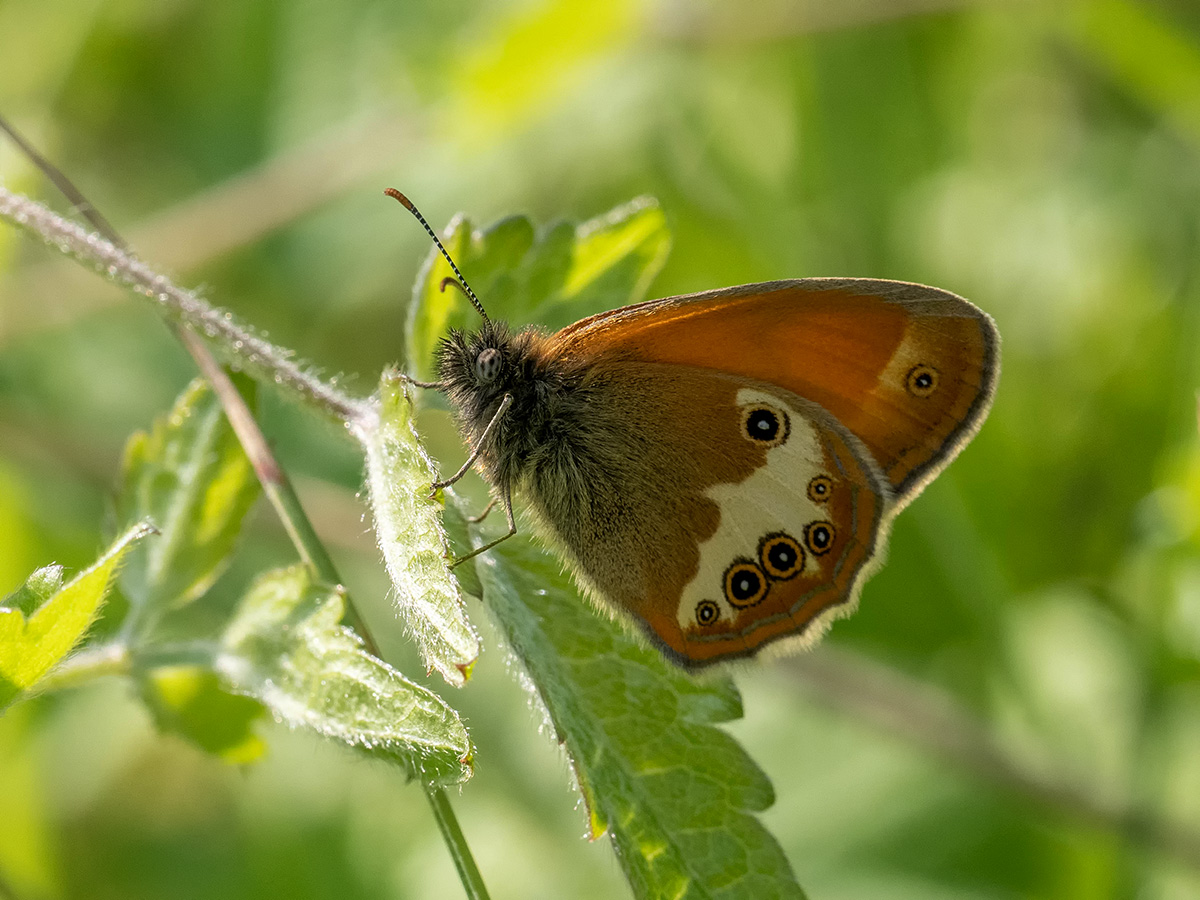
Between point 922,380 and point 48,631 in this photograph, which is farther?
point 922,380

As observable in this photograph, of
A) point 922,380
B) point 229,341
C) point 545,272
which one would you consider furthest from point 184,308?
point 922,380

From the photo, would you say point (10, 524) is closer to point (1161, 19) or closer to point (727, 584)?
point (727, 584)

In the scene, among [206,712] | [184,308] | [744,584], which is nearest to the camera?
[184,308]

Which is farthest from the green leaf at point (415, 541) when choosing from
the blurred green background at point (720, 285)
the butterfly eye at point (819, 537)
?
the blurred green background at point (720, 285)

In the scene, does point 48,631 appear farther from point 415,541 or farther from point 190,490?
point 190,490

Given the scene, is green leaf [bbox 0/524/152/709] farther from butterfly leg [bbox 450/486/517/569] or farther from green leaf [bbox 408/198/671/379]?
green leaf [bbox 408/198/671/379]

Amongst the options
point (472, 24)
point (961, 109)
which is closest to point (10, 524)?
point (472, 24)

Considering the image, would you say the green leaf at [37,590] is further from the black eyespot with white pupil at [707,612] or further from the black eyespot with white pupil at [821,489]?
the black eyespot with white pupil at [821,489]
